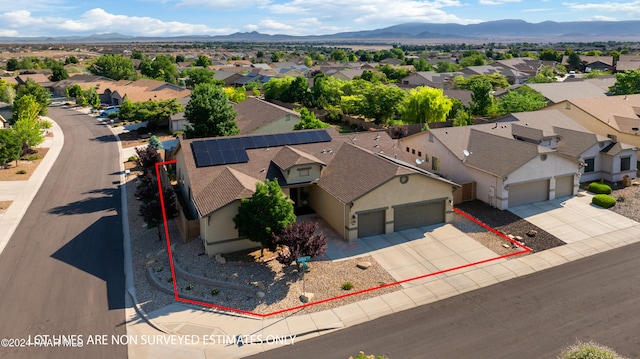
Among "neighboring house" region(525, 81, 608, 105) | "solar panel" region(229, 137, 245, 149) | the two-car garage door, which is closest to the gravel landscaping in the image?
the two-car garage door

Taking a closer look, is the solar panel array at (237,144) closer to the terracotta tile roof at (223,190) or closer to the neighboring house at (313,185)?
the neighboring house at (313,185)

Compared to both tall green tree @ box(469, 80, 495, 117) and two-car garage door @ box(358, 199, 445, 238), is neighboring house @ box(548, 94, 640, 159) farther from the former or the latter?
two-car garage door @ box(358, 199, 445, 238)

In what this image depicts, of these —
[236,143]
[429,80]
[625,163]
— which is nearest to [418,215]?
[236,143]

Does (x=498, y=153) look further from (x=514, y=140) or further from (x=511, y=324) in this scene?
(x=511, y=324)

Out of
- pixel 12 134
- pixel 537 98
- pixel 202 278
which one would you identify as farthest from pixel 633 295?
pixel 12 134

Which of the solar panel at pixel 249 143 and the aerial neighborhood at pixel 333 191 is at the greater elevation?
the solar panel at pixel 249 143

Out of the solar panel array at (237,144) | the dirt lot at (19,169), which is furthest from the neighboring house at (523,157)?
the dirt lot at (19,169)
